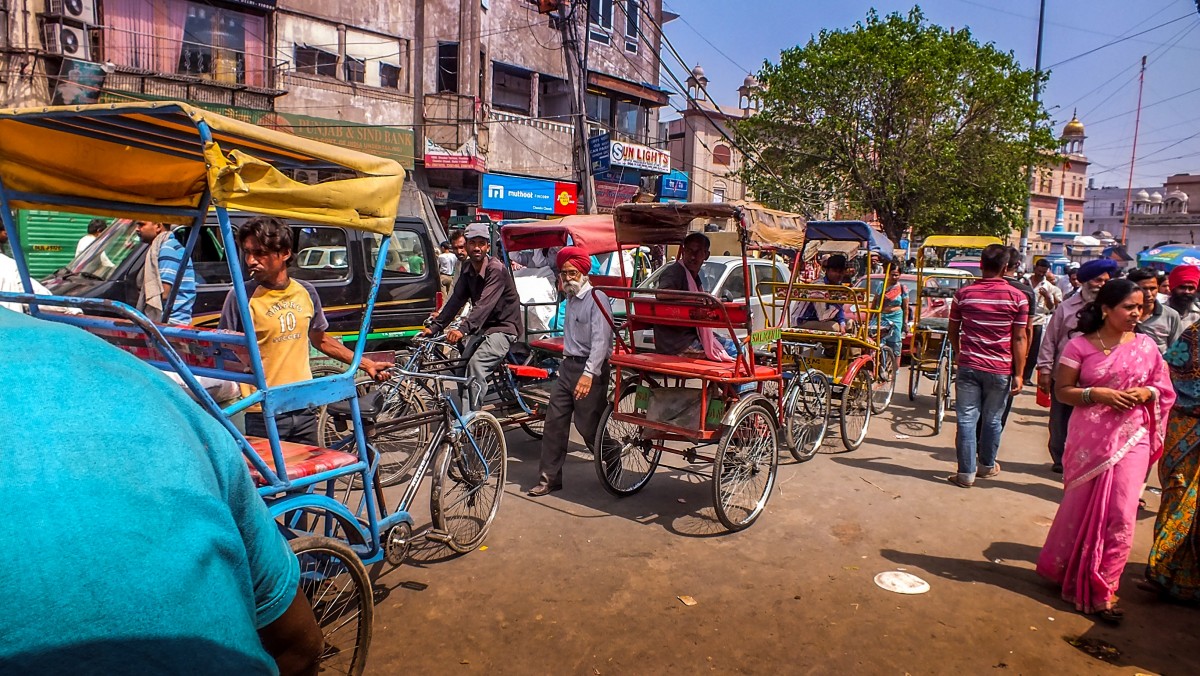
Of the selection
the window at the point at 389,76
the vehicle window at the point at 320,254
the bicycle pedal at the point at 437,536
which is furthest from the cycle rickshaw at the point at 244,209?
the window at the point at 389,76

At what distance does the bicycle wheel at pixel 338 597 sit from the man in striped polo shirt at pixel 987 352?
15.9 ft

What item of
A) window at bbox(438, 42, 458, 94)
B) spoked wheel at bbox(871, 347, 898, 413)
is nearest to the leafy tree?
window at bbox(438, 42, 458, 94)

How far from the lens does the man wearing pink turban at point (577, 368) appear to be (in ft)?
17.5

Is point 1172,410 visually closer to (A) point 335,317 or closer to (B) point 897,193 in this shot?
(A) point 335,317

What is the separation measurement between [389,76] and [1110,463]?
20.0m

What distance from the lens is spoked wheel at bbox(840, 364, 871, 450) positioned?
277 inches

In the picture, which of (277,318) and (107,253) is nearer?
(277,318)

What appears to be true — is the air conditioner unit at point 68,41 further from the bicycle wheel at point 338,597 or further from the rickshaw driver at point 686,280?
the bicycle wheel at point 338,597

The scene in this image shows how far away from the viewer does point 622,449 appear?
17.8ft

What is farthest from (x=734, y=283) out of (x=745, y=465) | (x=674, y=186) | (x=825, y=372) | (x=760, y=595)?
(x=674, y=186)

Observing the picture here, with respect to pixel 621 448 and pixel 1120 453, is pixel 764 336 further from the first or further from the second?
pixel 1120 453

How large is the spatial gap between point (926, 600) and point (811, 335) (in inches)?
130

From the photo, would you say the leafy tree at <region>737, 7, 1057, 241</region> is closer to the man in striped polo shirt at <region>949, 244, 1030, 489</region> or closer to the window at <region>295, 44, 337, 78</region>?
the window at <region>295, 44, 337, 78</region>

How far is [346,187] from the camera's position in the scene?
3.14 m
